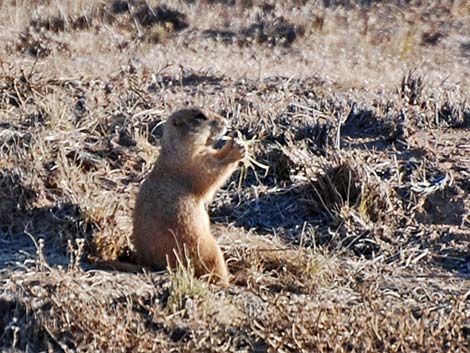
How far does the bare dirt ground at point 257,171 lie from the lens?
7.44 meters

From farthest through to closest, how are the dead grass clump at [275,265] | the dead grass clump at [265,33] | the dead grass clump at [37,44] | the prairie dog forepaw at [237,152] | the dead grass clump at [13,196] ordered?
the dead grass clump at [265,33] → the dead grass clump at [37,44] → the dead grass clump at [13,196] → the prairie dog forepaw at [237,152] → the dead grass clump at [275,265]

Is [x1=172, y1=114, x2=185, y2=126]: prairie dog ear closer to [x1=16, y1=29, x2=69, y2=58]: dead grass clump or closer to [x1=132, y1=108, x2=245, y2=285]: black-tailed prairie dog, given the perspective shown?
[x1=132, y1=108, x2=245, y2=285]: black-tailed prairie dog

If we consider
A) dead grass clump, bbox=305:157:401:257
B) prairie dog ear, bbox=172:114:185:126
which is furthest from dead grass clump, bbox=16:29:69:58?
prairie dog ear, bbox=172:114:185:126

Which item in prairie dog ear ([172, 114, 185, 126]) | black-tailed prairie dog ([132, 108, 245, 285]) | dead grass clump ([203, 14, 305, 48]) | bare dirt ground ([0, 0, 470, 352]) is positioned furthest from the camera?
dead grass clump ([203, 14, 305, 48])

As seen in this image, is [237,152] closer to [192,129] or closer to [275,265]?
[192,129]

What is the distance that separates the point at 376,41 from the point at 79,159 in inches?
181

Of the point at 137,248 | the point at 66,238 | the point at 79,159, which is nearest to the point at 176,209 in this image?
the point at 137,248

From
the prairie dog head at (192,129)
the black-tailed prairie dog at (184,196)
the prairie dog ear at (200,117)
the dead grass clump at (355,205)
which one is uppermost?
the prairie dog ear at (200,117)

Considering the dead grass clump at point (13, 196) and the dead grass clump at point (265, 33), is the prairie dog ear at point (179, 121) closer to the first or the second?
the dead grass clump at point (13, 196)

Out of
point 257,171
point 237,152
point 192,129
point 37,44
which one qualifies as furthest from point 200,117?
point 37,44

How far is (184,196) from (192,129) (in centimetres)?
54

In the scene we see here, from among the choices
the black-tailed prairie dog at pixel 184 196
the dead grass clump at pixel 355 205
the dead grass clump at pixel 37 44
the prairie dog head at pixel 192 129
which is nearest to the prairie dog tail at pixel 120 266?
the black-tailed prairie dog at pixel 184 196

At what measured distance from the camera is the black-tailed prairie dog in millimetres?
8039

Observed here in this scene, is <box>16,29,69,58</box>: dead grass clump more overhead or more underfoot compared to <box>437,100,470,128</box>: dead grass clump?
more overhead
